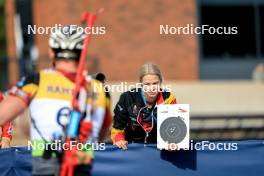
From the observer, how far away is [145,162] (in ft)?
19.4

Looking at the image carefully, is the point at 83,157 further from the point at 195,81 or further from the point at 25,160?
the point at 195,81

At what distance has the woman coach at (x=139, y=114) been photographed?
5867 mm

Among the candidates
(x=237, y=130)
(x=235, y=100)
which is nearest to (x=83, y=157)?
(x=237, y=130)

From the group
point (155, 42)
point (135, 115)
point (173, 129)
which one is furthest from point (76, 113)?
point (155, 42)

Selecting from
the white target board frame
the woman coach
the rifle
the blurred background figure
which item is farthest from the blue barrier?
the blurred background figure

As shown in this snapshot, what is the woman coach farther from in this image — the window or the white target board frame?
the window

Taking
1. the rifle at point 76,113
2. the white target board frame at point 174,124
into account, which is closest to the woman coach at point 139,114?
the white target board frame at point 174,124

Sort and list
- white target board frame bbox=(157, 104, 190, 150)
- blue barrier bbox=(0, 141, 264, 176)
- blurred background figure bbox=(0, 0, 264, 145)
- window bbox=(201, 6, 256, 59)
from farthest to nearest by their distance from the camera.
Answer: window bbox=(201, 6, 256, 59), blurred background figure bbox=(0, 0, 264, 145), blue barrier bbox=(0, 141, 264, 176), white target board frame bbox=(157, 104, 190, 150)

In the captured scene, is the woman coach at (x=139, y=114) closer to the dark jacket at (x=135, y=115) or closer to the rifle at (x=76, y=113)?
the dark jacket at (x=135, y=115)

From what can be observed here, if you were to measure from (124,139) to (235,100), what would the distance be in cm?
1101

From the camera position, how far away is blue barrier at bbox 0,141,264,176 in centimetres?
585

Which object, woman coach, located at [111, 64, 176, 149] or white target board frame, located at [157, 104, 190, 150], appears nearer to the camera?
white target board frame, located at [157, 104, 190, 150]

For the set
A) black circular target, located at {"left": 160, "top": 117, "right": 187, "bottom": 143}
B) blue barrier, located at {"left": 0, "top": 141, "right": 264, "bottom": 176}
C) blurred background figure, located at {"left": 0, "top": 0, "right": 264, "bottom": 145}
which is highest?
blurred background figure, located at {"left": 0, "top": 0, "right": 264, "bottom": 145}

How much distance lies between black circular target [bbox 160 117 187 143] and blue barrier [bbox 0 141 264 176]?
37 centimetres
